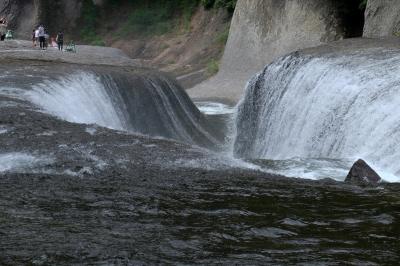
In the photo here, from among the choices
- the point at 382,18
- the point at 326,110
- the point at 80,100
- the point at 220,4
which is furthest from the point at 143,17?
the point at 326,110

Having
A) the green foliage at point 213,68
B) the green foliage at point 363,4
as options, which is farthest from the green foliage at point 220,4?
the green foliage at point 363,4

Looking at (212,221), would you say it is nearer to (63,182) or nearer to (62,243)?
(62,243)

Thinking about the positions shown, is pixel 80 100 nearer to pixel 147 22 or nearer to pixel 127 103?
pixel 127 103

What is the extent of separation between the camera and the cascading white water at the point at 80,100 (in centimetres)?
1279

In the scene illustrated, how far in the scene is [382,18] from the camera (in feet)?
63.6

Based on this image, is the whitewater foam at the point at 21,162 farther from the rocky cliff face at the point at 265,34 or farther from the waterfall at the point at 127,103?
the rocky cliff face at the point at 265,34

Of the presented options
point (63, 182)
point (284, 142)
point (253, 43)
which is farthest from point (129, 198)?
point (253, 43)

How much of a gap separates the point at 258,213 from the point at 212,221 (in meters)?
0.52

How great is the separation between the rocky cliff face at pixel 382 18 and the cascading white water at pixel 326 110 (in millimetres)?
3983

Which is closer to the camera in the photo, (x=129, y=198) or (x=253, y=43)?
(x=129, y=198)

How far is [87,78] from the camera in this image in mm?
15695

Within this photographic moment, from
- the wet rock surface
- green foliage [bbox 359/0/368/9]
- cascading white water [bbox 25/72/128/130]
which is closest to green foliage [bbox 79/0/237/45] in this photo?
green foliage [bbox 359/0/368/9]

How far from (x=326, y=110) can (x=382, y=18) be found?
7074mm

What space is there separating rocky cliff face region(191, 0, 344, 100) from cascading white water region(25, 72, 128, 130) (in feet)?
32.3
